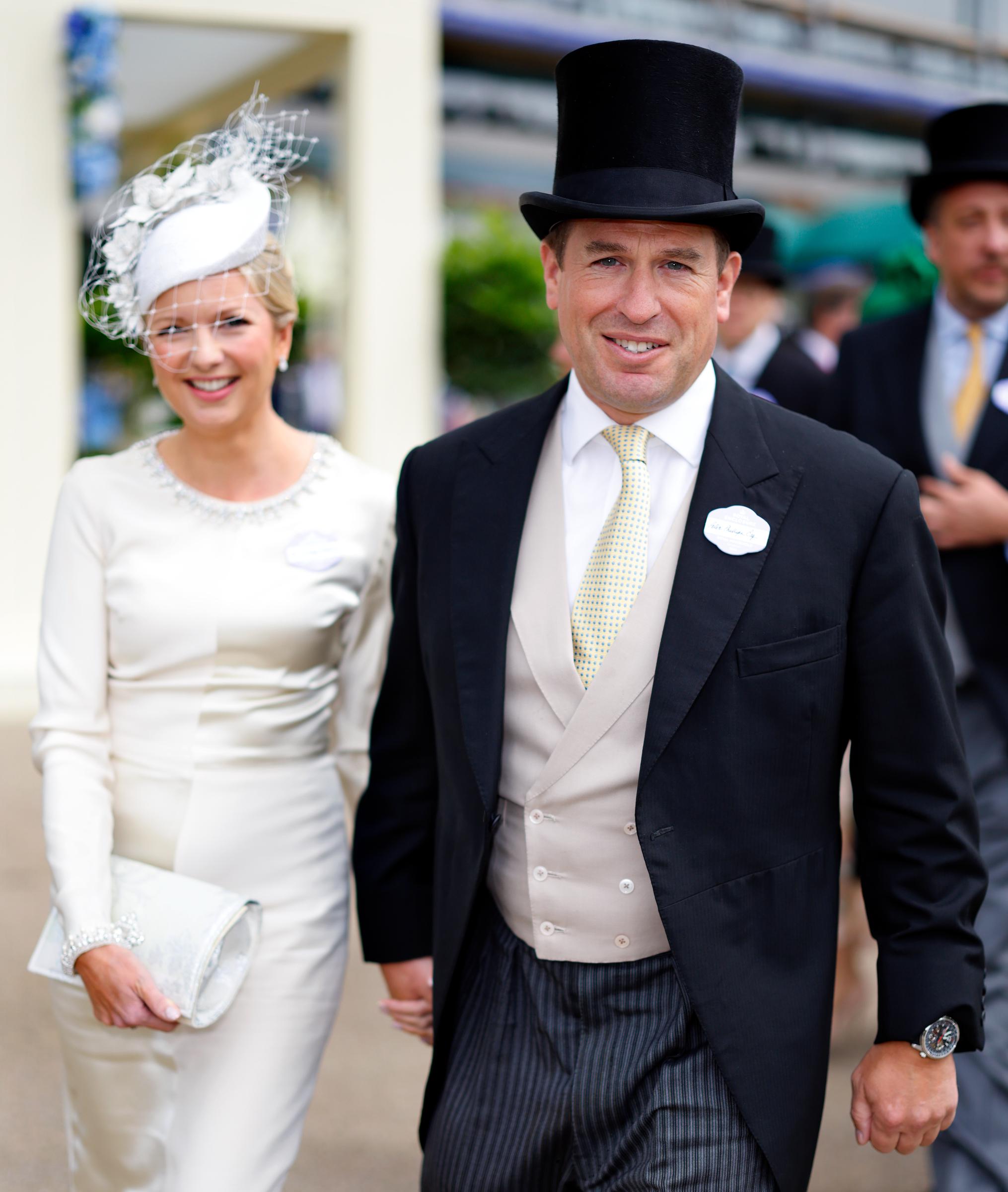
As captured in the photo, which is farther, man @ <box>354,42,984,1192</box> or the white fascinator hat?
the white fascinator hat

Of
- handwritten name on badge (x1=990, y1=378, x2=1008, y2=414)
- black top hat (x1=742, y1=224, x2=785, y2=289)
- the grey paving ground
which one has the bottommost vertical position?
the grey paving ground

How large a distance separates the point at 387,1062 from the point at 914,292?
3.28 meters

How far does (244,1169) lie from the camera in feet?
8.39

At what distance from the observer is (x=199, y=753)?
2.72 metres

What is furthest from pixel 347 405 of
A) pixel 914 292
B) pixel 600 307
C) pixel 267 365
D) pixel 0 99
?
pixel 600 307

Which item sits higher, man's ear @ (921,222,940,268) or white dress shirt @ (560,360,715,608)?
man's ear @ (921,222,940,268)

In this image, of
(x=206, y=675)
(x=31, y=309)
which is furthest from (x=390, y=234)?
(x=206, y=675)

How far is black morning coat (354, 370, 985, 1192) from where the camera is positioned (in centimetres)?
209

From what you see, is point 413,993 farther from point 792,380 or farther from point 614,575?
point 792,380

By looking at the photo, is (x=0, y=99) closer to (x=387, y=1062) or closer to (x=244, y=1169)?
(x=387, y=1062)

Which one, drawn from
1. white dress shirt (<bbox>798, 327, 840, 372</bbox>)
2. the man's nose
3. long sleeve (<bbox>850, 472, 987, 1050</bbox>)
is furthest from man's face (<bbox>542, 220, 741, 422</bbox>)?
white dress shirt (<bbox>798, 327, 840, 372</bbox>)

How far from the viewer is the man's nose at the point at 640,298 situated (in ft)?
7.06

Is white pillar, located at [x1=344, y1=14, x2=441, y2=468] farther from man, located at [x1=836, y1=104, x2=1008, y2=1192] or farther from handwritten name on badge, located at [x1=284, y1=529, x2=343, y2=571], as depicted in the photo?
handwritten name on badge, located at [x1=284, y1=529, x2=343, y2=571]

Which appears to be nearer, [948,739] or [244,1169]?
[948,739]
